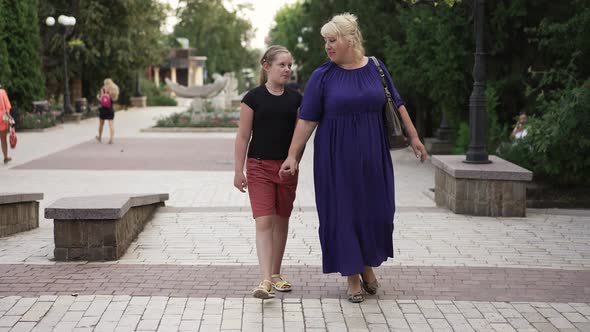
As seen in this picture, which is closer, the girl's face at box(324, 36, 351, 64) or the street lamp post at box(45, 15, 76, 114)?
the girl's face at box(324, 36, 351, 64)

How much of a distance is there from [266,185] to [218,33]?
243 feet

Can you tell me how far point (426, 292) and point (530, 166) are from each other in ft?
20.7

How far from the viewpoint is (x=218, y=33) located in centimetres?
7844

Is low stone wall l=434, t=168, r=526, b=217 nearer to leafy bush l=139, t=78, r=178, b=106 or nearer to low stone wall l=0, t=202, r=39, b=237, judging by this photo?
low stone wall l=0, t=202, r=39, b=237

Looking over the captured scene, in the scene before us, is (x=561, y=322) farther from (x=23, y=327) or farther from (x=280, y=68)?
(x=23, y=327)

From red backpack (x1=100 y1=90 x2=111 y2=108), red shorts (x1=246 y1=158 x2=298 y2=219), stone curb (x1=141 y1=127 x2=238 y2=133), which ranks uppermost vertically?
red backpack (x1=100 y1=90 x2=111 y2=108)

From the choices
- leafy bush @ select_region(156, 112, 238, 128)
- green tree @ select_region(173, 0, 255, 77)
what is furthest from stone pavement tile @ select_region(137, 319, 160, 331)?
green tree @ select_region(173, 0, 255, 77)

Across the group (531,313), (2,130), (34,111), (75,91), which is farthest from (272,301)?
(75,91)

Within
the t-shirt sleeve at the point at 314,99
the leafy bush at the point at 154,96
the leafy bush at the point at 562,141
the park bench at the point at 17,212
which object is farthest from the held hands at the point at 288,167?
the leafy bush at the point at 154,96

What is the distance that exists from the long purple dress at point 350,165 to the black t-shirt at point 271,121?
21cm

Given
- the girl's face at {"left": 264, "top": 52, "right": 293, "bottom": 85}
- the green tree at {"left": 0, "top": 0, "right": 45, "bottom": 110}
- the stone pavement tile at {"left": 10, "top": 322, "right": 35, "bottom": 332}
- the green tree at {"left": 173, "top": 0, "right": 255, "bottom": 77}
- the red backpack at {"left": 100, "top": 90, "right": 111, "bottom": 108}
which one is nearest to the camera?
the stone pavement tile at {"left": 10, "top": 322, "right": 35, "bottom": 332}

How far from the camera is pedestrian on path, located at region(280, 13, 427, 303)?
539 cm

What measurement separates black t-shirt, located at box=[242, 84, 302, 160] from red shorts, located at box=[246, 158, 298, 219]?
5cm

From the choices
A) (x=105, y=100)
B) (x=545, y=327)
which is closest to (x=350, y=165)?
(x=545, y=327)
